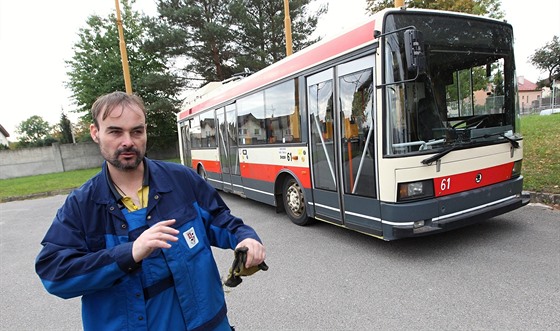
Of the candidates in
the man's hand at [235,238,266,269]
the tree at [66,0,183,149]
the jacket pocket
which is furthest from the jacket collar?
the tree at [66,0,183,149]

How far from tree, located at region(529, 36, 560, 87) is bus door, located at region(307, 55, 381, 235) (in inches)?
2451

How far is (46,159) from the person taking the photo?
2405cm

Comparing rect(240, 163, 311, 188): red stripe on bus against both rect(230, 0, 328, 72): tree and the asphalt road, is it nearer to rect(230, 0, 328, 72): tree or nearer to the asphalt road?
the asphalt road

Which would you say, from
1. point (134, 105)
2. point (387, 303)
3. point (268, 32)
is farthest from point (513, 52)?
point (268, 32)

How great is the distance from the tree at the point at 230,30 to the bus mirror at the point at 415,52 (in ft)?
53.8

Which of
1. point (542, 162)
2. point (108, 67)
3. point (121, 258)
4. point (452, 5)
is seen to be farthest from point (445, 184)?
point (108, 67)

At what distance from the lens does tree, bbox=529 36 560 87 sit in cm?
5022

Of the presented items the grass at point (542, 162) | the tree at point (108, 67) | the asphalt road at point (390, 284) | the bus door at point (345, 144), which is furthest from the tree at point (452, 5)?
the tree at point (108, 67)

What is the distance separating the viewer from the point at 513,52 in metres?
4.88

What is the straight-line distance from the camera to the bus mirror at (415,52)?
3609 millimetres

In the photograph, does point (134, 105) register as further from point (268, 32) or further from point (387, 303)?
point (268, 32)

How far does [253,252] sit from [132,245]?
1.77 ft

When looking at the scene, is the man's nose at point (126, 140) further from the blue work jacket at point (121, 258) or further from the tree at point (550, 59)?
the tree at point (550, 59)

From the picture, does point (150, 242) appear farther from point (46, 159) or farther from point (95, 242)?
point (46, 159)
